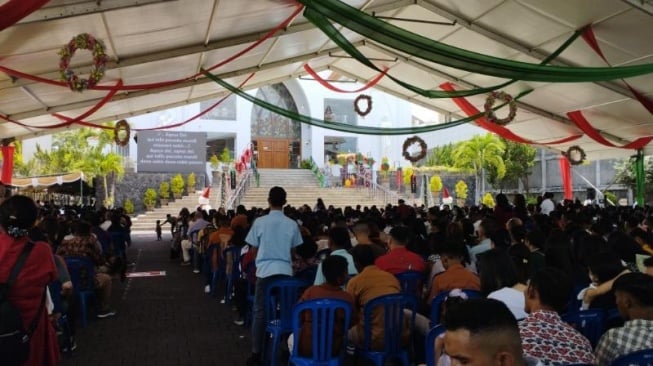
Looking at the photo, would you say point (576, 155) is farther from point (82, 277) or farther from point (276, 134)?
point (276, 134)

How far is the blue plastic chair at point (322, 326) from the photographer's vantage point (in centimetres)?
344

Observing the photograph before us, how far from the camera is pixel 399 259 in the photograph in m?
4.78

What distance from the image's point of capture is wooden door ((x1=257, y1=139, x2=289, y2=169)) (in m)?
29.8

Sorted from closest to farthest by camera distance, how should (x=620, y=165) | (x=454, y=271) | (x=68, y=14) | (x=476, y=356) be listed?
(x=476, y=356)
(x=454, y=271)
(x=68, y=14)
(x=620, y=165)

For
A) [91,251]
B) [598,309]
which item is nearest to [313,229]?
[91,251]

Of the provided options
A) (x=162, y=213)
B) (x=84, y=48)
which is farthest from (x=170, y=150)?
(x=84, y=48)

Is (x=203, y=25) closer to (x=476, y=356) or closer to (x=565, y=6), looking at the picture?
(x=565, y=6)

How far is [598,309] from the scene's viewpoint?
321 cm

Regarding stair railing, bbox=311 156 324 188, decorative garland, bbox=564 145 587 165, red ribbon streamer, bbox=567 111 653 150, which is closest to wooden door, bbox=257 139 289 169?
stair railing, bbox=311 156 324 188

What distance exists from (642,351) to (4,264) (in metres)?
2.90

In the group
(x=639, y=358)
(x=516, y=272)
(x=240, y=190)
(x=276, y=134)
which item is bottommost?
(x=639, y=358)

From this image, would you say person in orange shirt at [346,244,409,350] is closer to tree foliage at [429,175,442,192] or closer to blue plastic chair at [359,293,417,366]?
blue plastic chair at [359,293,417,366]

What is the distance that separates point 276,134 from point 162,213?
10205mm

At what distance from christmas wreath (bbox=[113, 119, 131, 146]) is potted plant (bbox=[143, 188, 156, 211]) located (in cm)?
778
